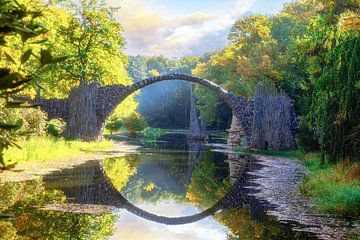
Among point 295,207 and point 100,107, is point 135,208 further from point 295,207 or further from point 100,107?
point 100,107

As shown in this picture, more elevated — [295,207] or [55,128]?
[55,128]

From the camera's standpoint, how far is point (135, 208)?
10.2 metres

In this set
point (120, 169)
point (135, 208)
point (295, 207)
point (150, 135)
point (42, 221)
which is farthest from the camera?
point (150, 135)

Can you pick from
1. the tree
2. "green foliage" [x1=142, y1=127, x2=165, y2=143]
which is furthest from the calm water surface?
"green foliage" [x1=142, y1=127, x2=165, y2=143]

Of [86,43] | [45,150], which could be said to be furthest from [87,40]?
[45,150]

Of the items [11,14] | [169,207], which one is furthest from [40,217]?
[11,14]

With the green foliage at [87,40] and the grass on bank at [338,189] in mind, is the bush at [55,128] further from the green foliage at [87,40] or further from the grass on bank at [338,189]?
the grass on bank at [338,189]

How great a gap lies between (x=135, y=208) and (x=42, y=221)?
117 inches

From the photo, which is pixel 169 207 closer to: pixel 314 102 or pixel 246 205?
pixel 246 205

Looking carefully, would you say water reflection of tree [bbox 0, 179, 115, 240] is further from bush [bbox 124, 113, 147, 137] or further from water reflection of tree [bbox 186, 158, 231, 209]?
bush [bbox 124, 113, 147, 137]

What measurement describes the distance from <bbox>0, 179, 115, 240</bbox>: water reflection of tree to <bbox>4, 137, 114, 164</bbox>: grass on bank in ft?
12.8

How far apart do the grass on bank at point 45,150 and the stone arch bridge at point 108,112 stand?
1610mm

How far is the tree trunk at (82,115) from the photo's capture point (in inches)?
1055

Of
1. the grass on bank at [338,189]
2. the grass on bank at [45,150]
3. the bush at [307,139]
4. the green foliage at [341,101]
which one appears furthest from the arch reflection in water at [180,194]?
the bush at [307,139]
